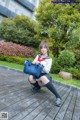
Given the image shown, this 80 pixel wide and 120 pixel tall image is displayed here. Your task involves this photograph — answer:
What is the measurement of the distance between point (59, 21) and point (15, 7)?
16327 mm

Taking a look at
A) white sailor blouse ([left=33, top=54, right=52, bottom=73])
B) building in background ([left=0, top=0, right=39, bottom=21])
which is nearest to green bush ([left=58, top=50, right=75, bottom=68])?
white sailor blouse ([left=33, top=54, right=52, bottom=73])

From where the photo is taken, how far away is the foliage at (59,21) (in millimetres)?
16438

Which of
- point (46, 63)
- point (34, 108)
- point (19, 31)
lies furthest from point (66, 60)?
point (34, 108)

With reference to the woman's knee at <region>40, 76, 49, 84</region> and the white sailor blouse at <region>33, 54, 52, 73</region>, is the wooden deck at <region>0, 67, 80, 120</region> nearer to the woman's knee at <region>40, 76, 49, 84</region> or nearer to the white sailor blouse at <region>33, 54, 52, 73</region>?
the woman's knee at <region>40, 76, 49, 84</region>

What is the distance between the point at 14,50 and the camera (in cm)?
1834

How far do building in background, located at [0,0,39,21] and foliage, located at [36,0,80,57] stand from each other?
1291 centimetres

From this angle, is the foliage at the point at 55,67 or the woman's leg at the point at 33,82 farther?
the foliage at the point at 55,67

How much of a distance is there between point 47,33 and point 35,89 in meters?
11.6

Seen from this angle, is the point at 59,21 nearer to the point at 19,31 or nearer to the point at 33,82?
the point at 19,31

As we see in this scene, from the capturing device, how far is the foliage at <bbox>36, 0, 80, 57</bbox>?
1644cm

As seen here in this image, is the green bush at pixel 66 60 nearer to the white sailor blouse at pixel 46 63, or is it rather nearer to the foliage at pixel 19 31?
the foliage at pixel 19 31

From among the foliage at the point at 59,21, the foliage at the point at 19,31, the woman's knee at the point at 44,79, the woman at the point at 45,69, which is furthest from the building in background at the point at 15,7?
the woman's knee at the point at 44,79

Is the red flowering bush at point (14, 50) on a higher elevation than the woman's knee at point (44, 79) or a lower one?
higher

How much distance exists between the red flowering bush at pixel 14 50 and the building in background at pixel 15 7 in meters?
10.7
